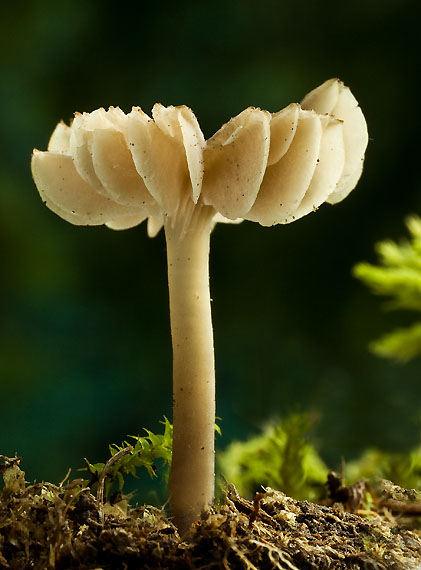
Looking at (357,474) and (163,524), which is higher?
(357,474)

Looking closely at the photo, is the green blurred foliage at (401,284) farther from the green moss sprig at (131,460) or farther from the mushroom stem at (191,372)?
the green moss sprig at (131,460)

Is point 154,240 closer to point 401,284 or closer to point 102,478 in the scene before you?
point 401,284

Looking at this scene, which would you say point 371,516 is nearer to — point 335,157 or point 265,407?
point 335,157

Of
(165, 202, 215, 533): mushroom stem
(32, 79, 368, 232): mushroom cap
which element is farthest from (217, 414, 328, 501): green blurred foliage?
(32, 79, 368, 232): mushroom cap

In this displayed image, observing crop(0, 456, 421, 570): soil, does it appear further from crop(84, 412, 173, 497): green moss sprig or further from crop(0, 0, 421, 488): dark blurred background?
crop(0, 0, 421, 488): dark blurred background

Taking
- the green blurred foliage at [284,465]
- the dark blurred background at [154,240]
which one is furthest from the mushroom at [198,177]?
the dark blurred background at [154,240]

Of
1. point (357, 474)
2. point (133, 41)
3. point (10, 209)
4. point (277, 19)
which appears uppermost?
point (277, 19)

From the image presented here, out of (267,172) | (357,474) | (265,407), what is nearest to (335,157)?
(267,172)

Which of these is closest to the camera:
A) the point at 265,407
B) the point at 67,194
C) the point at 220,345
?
the point at 67,194
